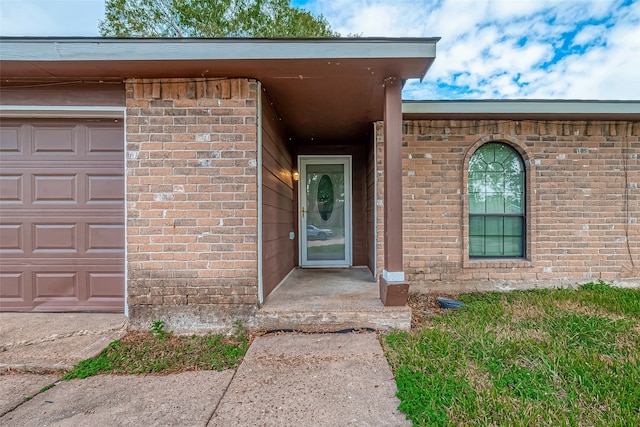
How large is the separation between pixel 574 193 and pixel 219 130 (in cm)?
467

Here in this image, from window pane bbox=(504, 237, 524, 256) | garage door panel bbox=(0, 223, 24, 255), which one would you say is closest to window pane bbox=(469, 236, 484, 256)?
window pane bbox=(504, 237, 524, 256)

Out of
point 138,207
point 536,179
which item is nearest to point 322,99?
point 138,207

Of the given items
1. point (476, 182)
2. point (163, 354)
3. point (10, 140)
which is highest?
point (10, 140)

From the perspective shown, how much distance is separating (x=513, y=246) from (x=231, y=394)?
411 centimetres

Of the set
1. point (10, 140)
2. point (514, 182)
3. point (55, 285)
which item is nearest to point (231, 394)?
point (55, 285)

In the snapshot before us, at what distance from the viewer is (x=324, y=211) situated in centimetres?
530

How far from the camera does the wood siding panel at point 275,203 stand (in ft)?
10.3

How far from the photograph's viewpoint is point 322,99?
10.8 ft

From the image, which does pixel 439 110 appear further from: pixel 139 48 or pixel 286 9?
pixel 286 9

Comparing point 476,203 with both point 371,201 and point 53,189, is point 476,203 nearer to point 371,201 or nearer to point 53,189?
point 371,201

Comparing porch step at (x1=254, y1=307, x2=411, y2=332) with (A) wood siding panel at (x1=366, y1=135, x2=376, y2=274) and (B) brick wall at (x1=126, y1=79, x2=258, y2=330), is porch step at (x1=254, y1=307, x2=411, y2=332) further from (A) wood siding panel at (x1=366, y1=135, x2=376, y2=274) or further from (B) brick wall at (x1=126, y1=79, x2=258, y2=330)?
(A) wood siding panel at (x1=366, y1=135, x2=376, y2=274)

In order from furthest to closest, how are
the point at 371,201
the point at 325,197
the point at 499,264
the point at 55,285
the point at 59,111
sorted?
1. the point at 325,197
2. the point at 371,201
3. the point at 499,264
4. the point at 55,285
5. the point at 59,111

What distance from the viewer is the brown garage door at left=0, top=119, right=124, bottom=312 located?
2.93 meters

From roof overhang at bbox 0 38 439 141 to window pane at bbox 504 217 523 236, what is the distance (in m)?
2.66
